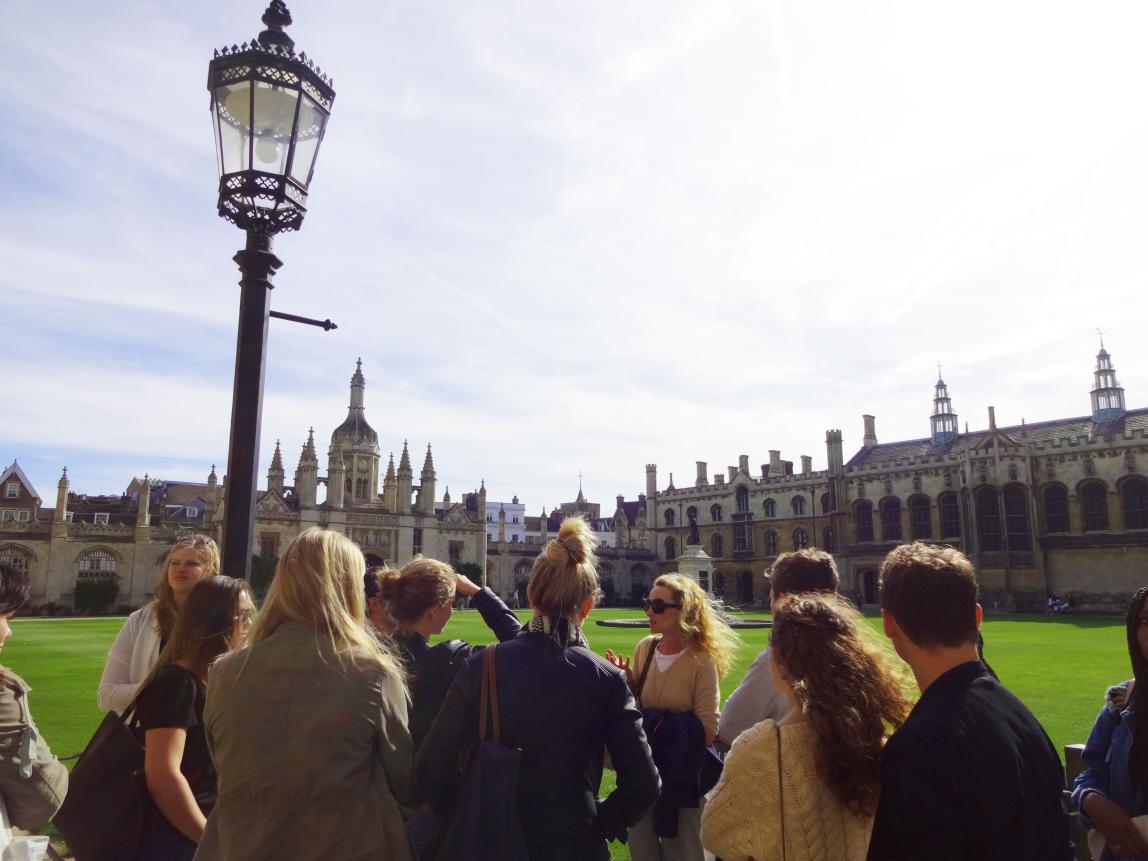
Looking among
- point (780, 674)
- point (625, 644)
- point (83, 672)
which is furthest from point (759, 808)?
point (625, 644)

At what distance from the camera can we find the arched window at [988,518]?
44.4 meters

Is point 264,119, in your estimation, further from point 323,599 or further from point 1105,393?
point 1105,393

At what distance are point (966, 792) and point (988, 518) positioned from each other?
48.9 metres

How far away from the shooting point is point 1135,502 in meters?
40.8

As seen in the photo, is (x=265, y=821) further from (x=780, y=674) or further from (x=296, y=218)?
(x=296, y=218)

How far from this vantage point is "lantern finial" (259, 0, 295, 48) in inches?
167

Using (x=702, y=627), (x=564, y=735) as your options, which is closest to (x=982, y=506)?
(x=702, y=627)

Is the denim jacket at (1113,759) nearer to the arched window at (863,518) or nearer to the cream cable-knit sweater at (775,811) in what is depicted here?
the cream cable-knit sweater at (775,811)

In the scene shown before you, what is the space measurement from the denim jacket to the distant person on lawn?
1.34 meters

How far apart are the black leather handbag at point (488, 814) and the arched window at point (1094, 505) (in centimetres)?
4834

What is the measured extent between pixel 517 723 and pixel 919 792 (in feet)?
4.95

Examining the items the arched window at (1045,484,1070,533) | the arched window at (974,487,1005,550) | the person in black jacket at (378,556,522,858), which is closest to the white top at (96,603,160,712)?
the person in black jacket at (378,556,522,858)

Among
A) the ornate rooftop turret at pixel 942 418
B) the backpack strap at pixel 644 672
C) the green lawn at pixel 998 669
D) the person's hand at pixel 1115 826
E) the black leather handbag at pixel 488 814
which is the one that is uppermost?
the ornate rooftop turret at pixel 942 418

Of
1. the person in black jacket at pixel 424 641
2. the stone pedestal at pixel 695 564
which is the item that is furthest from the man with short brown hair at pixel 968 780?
the stone pedestal at pixel 695 564
